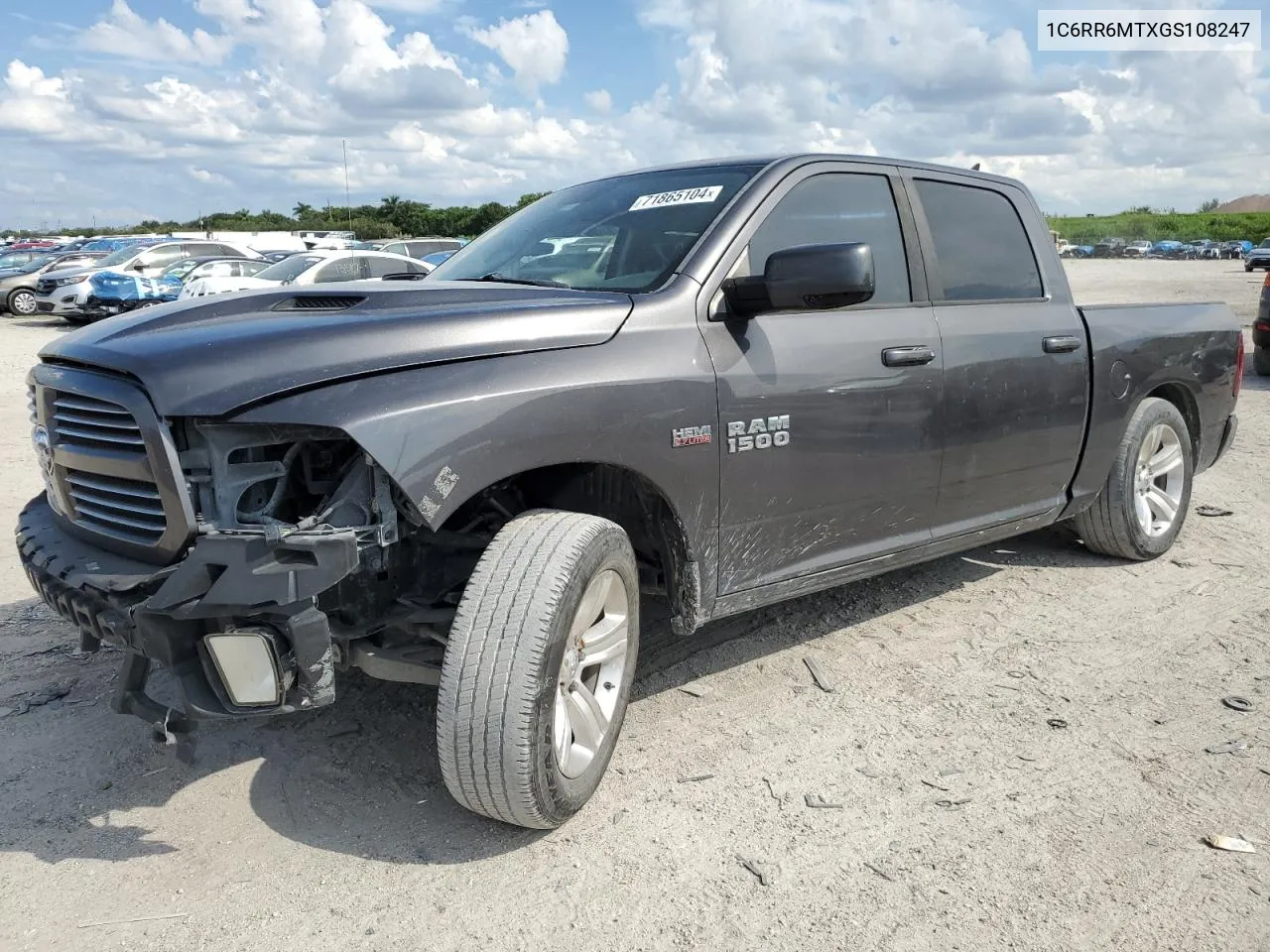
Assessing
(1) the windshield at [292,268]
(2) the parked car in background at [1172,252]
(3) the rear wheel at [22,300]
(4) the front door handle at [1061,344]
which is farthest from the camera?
(2) the parked car in background at [1172,252]

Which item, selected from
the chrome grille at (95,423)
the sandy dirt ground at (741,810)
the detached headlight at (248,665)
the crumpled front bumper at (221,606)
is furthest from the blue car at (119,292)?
the detached headlight at (248,665)

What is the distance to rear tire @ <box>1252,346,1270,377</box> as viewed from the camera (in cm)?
1174

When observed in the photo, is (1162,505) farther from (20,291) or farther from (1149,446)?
(20,291)

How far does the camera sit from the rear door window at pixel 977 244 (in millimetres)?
4141

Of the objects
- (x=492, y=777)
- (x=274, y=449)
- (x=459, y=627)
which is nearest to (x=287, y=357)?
(x=274, y=449)

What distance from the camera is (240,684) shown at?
2463 millimetres

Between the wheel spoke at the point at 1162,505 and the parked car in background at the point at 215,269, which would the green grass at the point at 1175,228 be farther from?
the wheel spoke at the point at 1162,505

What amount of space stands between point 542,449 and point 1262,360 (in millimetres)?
11843

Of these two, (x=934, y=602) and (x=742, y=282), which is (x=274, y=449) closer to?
(x=742, y=282)

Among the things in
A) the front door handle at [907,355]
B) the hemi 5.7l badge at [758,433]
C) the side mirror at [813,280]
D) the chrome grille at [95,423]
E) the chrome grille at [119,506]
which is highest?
the side mirror at [813,280]

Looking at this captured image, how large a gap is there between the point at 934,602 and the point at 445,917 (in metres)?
2.90

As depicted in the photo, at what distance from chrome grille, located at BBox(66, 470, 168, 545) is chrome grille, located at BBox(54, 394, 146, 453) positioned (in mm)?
93

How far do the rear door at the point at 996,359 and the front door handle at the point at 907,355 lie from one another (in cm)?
13

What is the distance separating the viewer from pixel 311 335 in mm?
2596
